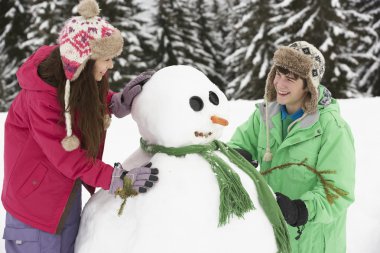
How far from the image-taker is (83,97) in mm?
1981

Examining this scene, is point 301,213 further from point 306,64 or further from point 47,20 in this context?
point 47,20

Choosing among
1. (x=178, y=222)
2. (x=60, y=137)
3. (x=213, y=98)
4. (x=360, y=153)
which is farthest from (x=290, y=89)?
(x=360, y=153)

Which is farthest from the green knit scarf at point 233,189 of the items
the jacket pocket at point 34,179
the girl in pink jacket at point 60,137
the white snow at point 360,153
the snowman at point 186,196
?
the white snow at point 360,153

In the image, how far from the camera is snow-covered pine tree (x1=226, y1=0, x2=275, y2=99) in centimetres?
1395

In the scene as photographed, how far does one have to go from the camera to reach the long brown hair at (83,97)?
6.47 ft

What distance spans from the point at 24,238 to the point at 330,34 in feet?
39.7

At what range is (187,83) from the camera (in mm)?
2086

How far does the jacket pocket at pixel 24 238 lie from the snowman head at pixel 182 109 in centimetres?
71

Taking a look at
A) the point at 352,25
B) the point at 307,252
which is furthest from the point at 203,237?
the point at 352,25

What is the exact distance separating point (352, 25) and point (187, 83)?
12.6 meters

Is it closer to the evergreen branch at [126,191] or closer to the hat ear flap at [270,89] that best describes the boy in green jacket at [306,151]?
the hat ear flap at [270,89]

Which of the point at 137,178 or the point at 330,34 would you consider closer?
the point at 137,178

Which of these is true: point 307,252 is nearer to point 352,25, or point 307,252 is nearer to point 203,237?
point 203,237

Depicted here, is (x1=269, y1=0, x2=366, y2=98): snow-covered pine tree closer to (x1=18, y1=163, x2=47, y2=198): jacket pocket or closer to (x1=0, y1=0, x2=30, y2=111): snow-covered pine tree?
(x1=0, y1=0, x2=30, y2=111): snow-covered pine tree
